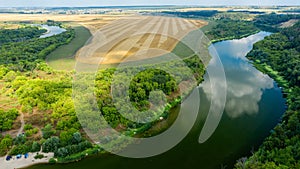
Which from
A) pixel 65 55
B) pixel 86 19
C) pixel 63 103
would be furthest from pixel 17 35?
pixel 63 103

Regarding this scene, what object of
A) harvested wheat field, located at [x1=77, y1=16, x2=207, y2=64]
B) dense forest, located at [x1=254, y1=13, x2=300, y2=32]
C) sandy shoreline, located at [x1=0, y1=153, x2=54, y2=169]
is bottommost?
sandy shoreline, located at [x1=0, y1=153, x2=54, y2=169]

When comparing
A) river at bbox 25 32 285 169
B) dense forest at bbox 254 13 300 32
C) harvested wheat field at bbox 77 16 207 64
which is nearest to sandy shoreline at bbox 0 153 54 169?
river at bbox 25 32 285 169

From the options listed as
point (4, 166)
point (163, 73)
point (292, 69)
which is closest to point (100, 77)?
point (163, 73)

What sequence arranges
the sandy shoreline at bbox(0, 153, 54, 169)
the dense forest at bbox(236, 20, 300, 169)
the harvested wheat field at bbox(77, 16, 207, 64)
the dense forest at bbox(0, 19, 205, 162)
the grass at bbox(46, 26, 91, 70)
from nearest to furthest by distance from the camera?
the dense forest at bbox(236, 20, 300, 169) → the sandy shoreline at bbox(0, 153, 54, 169) → the dense forest at bbox(0, 19, 205, 162) → the grass at bbox(46, 26, 91, 70) → the harvested wheat field at bbox(77, 16, 207, 64)

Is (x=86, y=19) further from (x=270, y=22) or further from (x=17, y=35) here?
(x=270, y=22)

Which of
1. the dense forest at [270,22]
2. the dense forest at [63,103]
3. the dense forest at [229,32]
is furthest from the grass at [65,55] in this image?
the dense forest at [270,22]

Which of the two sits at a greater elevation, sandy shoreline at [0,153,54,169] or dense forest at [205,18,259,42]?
dense forest at [205,18,259,42]

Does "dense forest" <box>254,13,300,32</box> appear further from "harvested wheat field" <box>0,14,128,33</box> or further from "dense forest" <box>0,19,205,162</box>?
"dense forest" <box>0,19,205,162</box>

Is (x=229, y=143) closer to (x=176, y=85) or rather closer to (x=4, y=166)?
(x=176, y=85)
